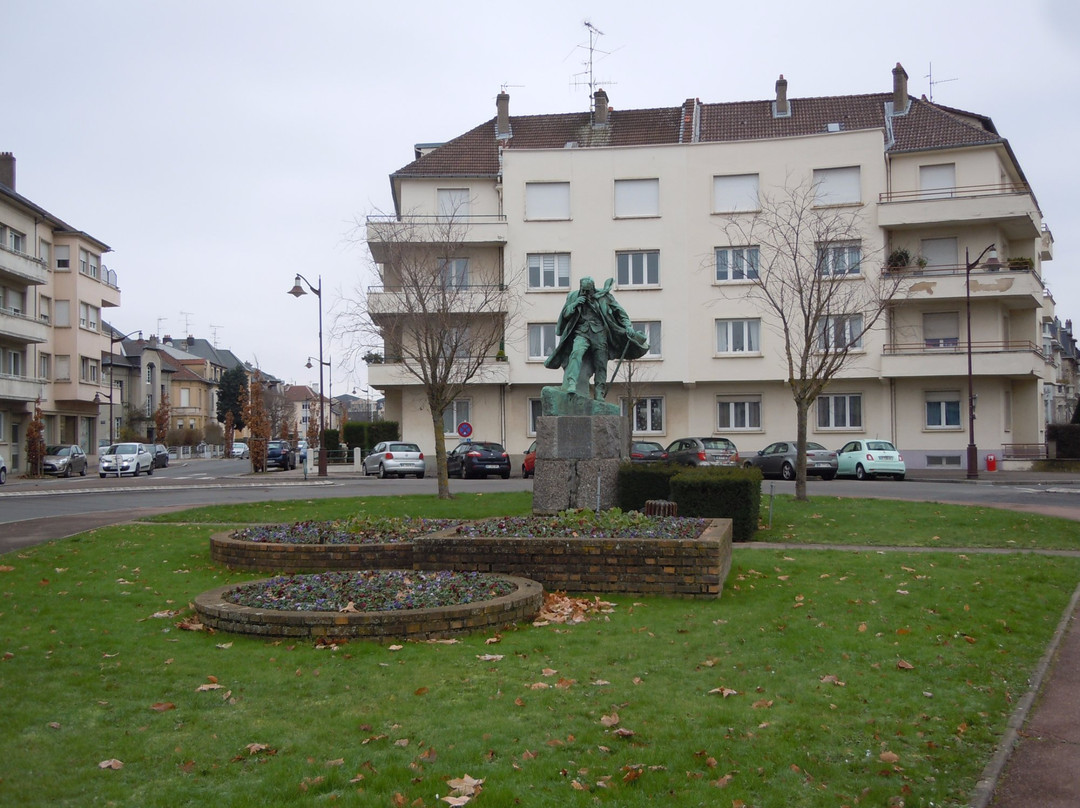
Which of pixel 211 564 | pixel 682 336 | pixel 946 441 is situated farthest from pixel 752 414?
pixel 211 564

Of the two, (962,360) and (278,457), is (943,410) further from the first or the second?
(278,457)

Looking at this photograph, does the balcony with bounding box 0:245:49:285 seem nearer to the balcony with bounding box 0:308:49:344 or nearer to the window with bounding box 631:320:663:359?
the balcony with bounding box 0:308:49:344

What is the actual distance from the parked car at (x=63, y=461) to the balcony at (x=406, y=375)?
15.2m

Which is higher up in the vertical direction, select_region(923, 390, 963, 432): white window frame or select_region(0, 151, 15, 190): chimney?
select_region(0, 151, 15, 190): chimney

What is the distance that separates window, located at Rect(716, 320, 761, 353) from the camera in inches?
1631

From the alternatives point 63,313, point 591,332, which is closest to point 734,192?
point 591,332

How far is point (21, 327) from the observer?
47.8 metres

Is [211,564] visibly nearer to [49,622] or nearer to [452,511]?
[49,622]

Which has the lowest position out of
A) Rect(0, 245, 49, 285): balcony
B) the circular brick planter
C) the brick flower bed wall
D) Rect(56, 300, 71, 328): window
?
the circular brick planter

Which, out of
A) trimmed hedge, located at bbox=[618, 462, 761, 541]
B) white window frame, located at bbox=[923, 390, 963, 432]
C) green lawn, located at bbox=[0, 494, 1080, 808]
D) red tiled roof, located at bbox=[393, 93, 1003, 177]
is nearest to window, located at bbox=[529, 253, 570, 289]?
red tiled roof, located at bbox=[393, 93, 1003, 177]

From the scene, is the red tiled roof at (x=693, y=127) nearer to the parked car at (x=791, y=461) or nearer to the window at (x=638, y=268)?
the window at (x=638, y=268)

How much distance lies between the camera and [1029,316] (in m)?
42.5

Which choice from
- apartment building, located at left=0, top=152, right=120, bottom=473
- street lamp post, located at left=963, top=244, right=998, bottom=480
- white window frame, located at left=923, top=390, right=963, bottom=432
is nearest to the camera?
street lamp post, located at left=963, top=244, right=998, bottom=480

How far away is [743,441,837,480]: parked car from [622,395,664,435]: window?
819 centimetres
